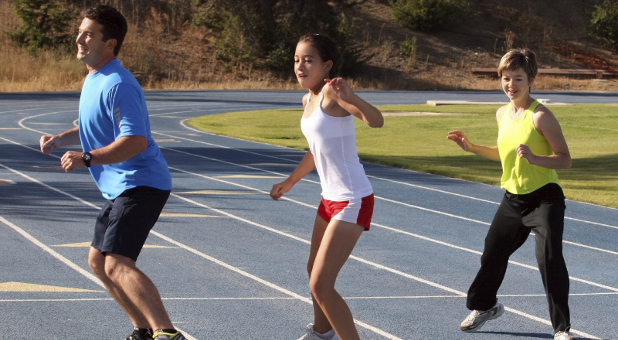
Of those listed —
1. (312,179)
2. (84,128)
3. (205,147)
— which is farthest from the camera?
(205,147)

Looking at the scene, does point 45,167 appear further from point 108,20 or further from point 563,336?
point 563,336

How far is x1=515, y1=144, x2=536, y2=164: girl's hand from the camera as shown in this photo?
4508mm

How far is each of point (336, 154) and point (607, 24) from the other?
6129 cm

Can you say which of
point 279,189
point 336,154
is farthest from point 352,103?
point 279,189

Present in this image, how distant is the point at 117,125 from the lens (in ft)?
12.5

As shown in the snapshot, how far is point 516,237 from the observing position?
4.89 meters

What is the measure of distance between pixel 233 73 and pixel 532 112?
45.7 meters

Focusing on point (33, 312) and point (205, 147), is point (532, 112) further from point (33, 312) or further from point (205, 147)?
point (205, 147)

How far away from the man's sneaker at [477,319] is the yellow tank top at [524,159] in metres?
0.76

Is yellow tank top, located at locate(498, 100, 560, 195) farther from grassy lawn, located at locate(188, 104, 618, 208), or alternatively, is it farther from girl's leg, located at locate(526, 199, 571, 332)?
grassy lawn, located at locate(188, 104, 618, 208)

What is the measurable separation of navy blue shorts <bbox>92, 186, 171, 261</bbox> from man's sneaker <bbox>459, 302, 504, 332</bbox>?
6.89 feet

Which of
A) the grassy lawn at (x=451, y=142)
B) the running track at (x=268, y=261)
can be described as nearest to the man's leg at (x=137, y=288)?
the running track at (x=268, y=261)

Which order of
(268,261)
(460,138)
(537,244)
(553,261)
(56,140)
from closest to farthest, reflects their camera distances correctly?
(56,140)
(553,261)
(537,244)
(460,138)
(268,261)

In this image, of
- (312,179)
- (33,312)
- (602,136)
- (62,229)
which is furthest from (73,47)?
(33,312)
